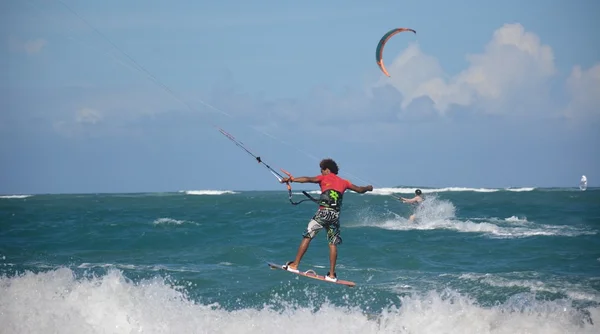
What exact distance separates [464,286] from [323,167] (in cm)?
475

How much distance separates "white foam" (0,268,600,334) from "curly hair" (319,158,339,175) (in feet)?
7.89

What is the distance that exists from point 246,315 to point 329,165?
9.38 ft

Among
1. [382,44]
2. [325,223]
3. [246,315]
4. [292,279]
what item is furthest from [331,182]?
[382,44]

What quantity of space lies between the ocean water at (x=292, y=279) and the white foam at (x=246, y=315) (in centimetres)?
3

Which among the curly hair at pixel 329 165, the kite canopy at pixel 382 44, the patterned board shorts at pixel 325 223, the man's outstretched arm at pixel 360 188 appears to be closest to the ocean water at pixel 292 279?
the patterned board shorts at pixel 325 223

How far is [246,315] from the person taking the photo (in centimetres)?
1192

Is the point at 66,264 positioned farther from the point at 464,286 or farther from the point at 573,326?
the point at 573,326

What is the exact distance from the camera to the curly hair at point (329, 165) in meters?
11.2

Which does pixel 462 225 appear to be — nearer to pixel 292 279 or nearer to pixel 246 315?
pixel 292 279

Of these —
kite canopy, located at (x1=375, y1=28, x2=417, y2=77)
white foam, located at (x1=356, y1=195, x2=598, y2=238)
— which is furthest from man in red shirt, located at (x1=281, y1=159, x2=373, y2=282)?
white foam, located at (x1=356, y1=195, x2=598, y2=238)

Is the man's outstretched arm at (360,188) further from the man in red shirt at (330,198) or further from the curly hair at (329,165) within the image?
the curly hair at (329,165)

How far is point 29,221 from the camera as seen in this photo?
97.1 ft

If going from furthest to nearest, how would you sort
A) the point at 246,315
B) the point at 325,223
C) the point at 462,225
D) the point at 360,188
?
the point at 462,225 → the point at 246,315 → the point at 325,223 → the point at 360,188

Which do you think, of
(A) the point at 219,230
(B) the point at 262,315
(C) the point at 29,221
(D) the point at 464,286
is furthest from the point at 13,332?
(C) the point at 29,221
